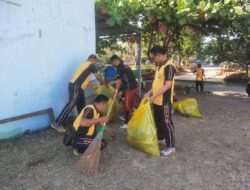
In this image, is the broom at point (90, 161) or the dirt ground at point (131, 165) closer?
the dirt ground at point (131, 165)

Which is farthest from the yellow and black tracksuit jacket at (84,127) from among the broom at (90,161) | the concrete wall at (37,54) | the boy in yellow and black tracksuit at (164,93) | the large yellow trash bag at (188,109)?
the large yellow trash bag at (188,109)

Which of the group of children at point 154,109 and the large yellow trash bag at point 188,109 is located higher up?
the group of children at point 154,109

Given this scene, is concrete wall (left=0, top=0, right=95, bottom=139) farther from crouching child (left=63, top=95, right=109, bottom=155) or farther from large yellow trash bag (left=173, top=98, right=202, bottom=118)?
large yellow trash bag (left=173, top=98, right=202, bottom=118)

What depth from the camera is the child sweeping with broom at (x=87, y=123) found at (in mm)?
3756

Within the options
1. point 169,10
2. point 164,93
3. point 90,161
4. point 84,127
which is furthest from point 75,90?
point 169,10

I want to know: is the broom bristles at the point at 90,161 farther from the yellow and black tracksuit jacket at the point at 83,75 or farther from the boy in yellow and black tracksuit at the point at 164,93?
the yellow and black tracksuit jacket at the point at 83,75

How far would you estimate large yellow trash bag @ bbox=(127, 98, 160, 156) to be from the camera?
4148mm

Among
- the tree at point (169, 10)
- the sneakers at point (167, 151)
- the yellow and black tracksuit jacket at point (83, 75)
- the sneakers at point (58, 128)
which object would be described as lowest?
the sneakers at point (167, 151)

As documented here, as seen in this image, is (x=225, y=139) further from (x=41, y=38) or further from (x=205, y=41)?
(x=205, y=41)

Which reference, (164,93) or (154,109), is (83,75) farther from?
(164,93)

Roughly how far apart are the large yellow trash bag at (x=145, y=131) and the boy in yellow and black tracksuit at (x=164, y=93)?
0.51ft

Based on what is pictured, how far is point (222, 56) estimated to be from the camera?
55.6ft

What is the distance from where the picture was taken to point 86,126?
3787 millimetres

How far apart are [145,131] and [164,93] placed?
0.61 metres
